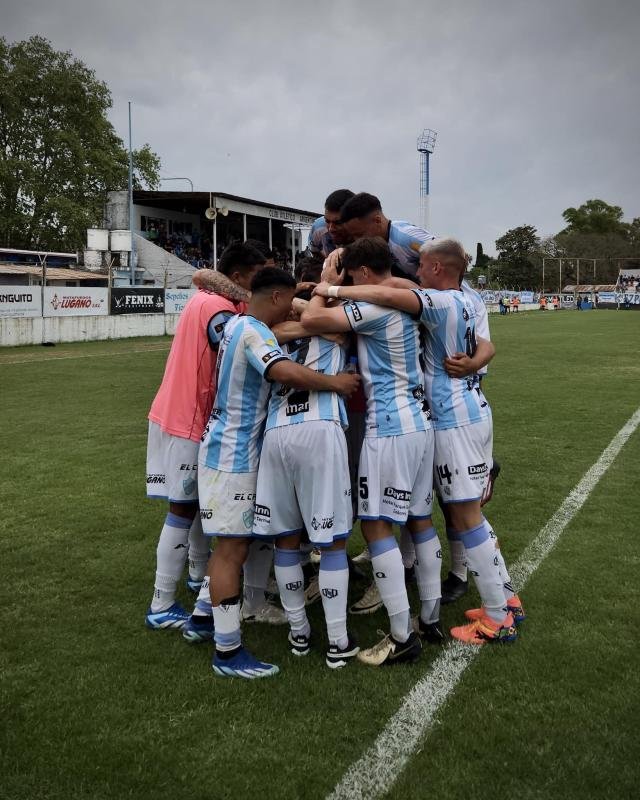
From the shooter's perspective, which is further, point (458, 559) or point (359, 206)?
point (458, 559)

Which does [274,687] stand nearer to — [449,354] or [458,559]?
[458,559]

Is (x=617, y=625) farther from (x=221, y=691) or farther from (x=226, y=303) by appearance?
(x=226, y=303)

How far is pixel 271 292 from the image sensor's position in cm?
345

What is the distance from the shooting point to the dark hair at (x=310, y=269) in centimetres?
450

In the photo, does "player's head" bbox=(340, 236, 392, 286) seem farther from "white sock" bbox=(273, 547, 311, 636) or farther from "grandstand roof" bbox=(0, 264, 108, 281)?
"grandstand roof" bbox=(0, 264, 108, 281)

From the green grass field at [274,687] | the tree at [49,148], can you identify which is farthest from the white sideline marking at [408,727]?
the tree at [49,148]

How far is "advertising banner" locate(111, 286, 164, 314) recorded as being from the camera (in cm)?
2480

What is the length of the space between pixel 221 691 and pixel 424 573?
4.07 ft

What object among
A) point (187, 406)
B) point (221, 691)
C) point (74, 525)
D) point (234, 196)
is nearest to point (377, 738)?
point (221, 691)

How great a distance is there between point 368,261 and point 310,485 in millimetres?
1190

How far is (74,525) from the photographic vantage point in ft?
18.6

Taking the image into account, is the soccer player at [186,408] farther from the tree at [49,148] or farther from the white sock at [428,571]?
the tree at [49,148]

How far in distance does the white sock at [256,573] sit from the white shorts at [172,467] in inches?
18.8

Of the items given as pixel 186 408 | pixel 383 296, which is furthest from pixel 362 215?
pixel 186 408
